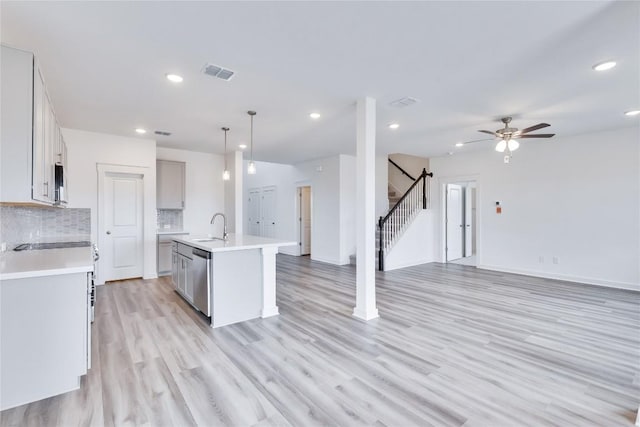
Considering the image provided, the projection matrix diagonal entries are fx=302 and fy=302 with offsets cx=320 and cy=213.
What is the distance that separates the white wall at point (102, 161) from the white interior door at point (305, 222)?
388 centimetres

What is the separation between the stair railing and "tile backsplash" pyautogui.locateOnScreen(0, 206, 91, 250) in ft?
17.7

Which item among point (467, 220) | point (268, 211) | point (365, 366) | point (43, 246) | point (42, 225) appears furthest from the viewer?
point (268, 211)

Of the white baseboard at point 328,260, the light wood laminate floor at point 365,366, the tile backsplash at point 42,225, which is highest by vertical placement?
the tile backsplash at point 42,225

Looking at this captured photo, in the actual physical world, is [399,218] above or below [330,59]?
below

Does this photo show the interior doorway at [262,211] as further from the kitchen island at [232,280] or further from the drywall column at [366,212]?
the drywall column at [366,212]

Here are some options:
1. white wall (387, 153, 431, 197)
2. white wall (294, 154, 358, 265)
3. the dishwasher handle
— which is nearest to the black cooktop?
the dishwasher handle

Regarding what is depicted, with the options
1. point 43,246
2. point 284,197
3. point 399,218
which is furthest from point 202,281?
point 284,197

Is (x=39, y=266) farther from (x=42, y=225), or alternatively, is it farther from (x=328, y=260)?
(x=328, y=260)

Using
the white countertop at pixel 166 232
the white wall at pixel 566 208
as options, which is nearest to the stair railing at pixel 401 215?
the white wall at pixel 566 208

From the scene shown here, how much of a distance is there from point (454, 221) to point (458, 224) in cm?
28

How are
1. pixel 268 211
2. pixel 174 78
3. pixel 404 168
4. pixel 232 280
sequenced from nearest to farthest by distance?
1. pixel 174 78
2. pixel 232 280
3. pixel 268 211
4. pixel 404 168

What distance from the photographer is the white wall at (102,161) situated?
5031 mm

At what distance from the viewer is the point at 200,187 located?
678 centimetres

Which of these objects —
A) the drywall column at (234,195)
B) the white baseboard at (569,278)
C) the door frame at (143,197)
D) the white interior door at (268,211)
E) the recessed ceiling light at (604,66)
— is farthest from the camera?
the white interior door at (268,211)
